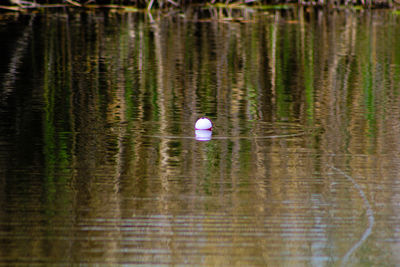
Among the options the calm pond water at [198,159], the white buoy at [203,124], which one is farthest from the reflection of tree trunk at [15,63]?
the white buoy at [203,124]

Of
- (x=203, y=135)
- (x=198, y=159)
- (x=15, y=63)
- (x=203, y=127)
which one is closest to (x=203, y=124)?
(x=203, y=127)

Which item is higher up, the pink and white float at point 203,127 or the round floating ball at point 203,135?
the pink and white float at point 203,127

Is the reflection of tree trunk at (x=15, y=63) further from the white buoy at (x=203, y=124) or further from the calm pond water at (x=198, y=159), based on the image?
the white buoy at (x=203, y=124)

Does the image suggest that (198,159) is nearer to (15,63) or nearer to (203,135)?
(203,135)

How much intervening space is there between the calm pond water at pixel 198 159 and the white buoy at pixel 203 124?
0.30 feet

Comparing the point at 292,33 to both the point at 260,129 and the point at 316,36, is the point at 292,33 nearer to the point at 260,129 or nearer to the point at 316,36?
the point at 316,36

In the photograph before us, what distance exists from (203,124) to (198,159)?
0.96m

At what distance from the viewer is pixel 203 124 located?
6.40 metres

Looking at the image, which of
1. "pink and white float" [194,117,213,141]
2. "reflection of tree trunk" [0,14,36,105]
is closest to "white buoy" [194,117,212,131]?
"pink and white float" [194,117,213,141]

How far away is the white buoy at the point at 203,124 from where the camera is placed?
6395 mm

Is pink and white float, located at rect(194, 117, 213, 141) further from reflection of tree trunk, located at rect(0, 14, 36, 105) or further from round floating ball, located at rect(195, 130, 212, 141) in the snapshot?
reflection of tree trunk, located at rect(0, 14, 36, 105)

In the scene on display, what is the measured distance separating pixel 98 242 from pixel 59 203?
688 mm

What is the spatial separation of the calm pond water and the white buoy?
0.30ft

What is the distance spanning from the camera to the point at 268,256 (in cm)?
354
